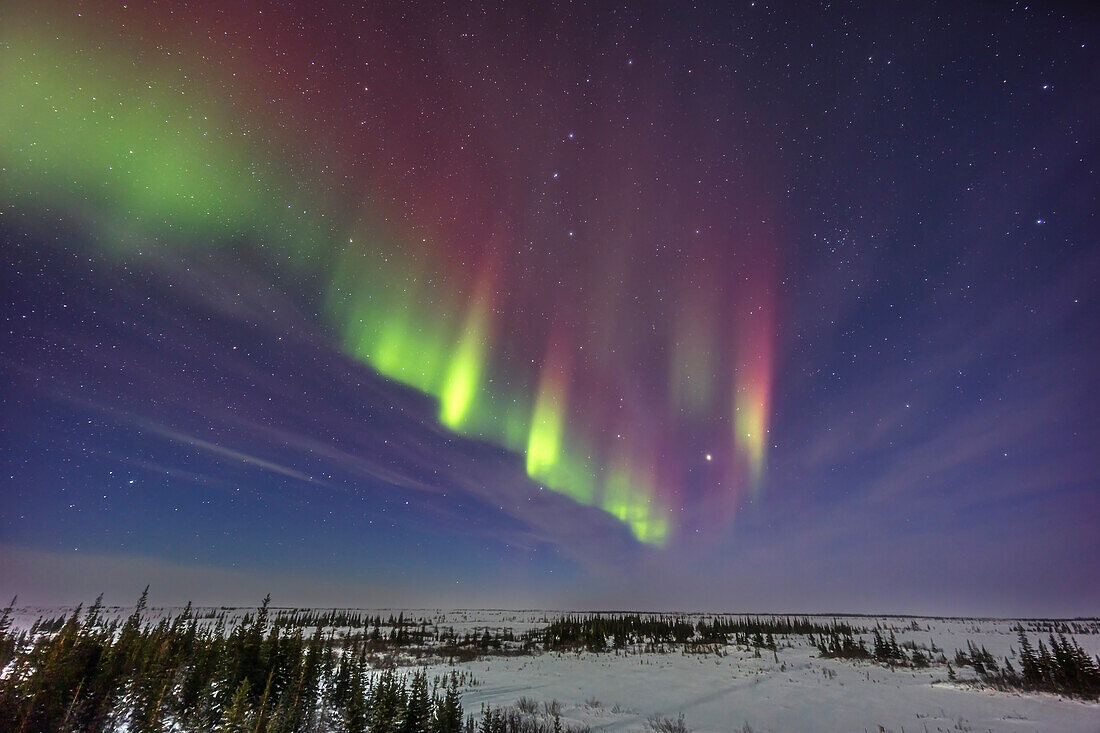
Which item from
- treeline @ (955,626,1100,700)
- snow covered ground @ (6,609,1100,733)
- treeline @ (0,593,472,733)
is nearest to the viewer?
treeline @ (0,593,472,733)

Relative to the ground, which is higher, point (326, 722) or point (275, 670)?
point (275, 670)

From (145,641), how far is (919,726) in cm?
5165

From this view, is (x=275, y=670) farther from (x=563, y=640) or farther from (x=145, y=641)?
(x=563, y=640)

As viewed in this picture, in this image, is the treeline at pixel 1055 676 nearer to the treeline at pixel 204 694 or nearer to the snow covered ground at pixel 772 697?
the snow covered ground at pixel 772 697

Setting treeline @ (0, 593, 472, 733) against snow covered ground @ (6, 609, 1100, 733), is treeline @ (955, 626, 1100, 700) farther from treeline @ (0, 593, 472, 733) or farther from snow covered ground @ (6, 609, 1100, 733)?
treeline @ (0, 593, 472, 733)

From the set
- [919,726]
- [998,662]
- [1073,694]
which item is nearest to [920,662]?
[998,662]

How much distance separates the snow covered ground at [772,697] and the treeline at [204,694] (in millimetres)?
7508

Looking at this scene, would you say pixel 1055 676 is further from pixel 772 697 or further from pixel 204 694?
pixel 204 694

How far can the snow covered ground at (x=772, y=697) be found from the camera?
23094mm

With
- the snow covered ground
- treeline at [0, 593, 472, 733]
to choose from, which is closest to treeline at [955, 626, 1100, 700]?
the snow covered ground

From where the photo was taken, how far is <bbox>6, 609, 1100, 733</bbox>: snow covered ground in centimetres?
2309

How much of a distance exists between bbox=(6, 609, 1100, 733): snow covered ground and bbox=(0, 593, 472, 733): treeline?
7508 mm

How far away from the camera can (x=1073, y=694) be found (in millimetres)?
28672

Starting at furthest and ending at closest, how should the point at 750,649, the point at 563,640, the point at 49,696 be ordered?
1. the point at 563,640
2. the point at 750,649
3. the point at 49,696
